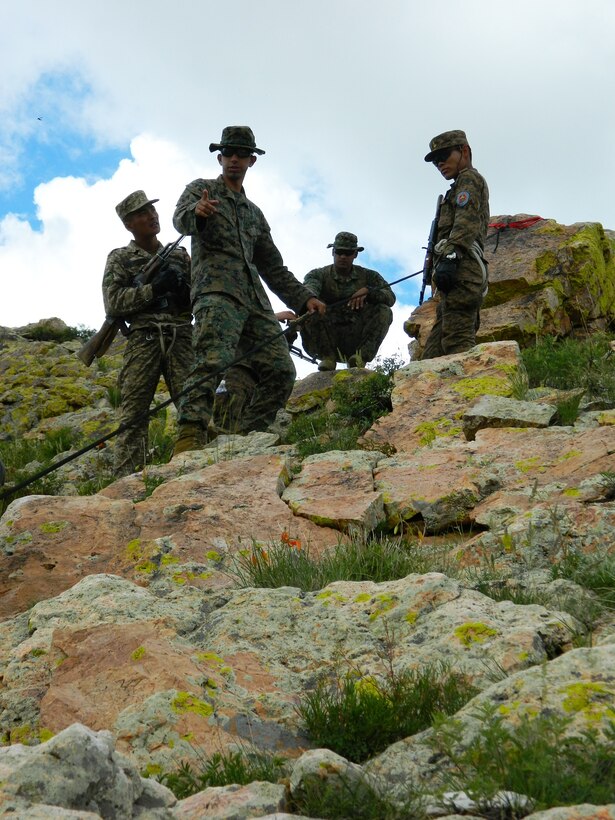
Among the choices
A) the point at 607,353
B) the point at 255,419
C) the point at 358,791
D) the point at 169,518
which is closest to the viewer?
the point at 358,791

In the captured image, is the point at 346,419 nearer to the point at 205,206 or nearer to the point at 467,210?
→ the point at 205,206

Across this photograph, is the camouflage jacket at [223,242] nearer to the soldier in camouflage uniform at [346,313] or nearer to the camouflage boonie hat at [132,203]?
the camouflage boonie hat at [132,203]

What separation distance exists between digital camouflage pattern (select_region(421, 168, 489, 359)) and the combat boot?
232cm

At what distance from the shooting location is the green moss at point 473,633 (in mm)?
3348

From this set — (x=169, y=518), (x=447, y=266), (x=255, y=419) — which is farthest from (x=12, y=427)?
(x=169, y=518)

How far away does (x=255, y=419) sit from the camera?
829 cm

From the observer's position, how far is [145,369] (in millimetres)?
8359

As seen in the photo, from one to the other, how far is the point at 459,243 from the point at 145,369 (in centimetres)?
282

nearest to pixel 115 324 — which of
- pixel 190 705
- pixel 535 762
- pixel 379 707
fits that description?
pixel 190 705

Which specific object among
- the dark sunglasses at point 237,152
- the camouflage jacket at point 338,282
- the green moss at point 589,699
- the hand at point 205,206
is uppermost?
the dark sunglasses at point 237,152

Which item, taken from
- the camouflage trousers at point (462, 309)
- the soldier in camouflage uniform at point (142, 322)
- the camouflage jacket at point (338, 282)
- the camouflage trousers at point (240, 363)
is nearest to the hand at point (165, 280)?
the soldier in camouflage uniform at point (142, 322)

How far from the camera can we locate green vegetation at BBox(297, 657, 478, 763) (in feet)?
9.63

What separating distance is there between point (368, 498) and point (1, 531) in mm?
2035

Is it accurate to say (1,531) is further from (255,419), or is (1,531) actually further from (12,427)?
(12,427)
